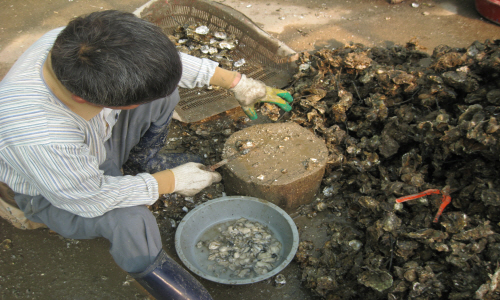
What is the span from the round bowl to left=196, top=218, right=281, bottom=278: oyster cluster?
4cm

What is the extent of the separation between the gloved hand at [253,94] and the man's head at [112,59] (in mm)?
1110

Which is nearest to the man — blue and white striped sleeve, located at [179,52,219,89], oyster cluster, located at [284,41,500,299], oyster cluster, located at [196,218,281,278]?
oyster cluster, located at [196,218,281,278]

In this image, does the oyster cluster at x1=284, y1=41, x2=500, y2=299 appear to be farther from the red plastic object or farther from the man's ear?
the red plastic object

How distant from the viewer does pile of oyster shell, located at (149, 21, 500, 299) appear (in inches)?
74.6

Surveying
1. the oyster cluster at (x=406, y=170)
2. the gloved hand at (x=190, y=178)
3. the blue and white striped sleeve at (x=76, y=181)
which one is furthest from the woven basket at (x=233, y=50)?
the blue and white striped sleeve at (x=76, y=181)

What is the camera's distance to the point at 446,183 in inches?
Answer: 91.2

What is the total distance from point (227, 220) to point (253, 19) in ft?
10.1

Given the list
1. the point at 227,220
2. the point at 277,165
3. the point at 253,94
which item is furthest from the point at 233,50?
the point at 227,220

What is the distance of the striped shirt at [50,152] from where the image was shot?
5.15 feet

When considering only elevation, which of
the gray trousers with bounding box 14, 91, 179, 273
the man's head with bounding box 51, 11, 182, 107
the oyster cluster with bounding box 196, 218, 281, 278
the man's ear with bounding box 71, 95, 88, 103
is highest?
the man's head with bounding box 51, 11, 182, 107

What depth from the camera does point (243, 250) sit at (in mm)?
2383

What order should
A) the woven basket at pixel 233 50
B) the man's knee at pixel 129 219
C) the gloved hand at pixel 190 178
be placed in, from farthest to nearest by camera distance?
the woven basket at pixel 233 50, the gloved hand at pixel 190 178, the man's knee at pixel 129 219

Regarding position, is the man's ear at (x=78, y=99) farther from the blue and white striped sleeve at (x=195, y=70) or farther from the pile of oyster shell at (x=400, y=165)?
the pile of oyster shell at (x=400, y=165)

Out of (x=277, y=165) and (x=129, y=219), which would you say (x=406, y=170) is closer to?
(x=277, y=165)
